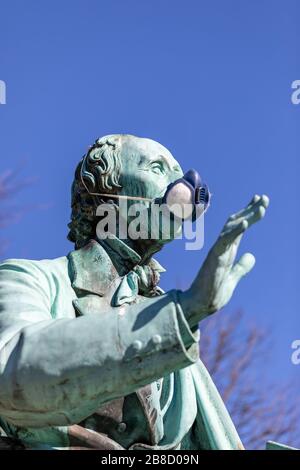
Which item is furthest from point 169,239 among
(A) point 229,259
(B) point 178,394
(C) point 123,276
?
(A) point 229,259

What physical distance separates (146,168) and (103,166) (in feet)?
0.56

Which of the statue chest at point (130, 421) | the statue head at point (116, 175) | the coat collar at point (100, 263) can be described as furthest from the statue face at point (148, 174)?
the statue chest at point (130, 421)

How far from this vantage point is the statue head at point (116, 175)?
497cm

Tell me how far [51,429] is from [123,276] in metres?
0.73

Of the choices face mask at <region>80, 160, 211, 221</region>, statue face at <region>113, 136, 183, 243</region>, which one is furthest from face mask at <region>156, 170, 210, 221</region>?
statue face at <region>113, 136, 183, 243</region>

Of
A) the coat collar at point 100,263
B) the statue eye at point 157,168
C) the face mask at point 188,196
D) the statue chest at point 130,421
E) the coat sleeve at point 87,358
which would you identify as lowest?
the statue chest at point 130,421

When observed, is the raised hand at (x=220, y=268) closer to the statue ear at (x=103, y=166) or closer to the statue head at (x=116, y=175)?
the statue head at (x=116, y=175)

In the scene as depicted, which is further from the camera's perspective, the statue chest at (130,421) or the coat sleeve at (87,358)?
the statue chest at (130,421)

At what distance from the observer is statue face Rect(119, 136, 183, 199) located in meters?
4.95

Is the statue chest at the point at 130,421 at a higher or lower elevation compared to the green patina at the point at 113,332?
lower

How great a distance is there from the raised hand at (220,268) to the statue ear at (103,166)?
1.07 meters

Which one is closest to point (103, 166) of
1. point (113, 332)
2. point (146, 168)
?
point (146, 168)

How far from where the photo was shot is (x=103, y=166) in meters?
5.04

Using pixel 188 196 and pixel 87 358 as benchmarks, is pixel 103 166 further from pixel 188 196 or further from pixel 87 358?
pixel 87 358
